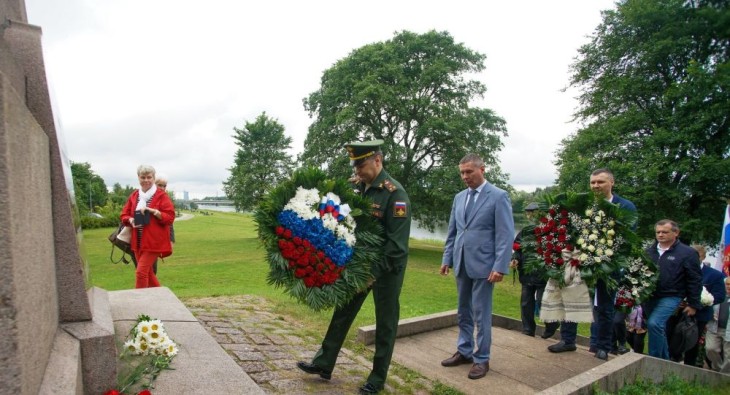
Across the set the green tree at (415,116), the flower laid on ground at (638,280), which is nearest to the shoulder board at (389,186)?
the flower laid on ground at (638,280)

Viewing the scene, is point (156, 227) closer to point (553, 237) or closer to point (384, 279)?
point (384, 279)

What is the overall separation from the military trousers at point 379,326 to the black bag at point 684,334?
4.85 meters

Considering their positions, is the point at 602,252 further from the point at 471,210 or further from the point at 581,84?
the point at 581,84

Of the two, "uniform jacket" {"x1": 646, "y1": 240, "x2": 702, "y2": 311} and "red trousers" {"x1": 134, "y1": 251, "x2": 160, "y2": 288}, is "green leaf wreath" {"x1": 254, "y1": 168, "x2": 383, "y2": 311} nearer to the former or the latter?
"red trousers" {"x1": 134, "y1": 251, "x2": 160, "y2": 288}

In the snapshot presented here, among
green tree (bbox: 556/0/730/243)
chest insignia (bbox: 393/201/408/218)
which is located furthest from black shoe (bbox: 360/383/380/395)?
green tree (bbox: 556/0/730/243)

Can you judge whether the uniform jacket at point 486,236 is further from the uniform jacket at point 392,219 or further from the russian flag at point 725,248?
the russian flag at point 725,248

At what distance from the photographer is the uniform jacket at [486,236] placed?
15.0 ft

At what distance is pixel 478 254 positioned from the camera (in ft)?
15.5

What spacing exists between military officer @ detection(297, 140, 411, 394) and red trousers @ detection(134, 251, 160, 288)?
118 inches

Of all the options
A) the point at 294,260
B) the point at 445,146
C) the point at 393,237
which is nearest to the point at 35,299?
the point at 294,260

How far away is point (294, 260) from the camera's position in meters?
3.65

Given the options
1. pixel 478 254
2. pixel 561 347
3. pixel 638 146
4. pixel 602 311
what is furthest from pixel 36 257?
pixel 638 146

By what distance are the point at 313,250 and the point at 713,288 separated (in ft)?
21.4

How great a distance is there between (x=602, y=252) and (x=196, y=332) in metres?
4.65
